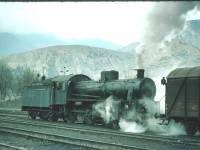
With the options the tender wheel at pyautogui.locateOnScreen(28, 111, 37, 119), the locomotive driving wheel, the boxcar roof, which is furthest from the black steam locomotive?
the locomotive driving wheel

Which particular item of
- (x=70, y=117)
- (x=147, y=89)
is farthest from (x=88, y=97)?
(x=147, y=89)

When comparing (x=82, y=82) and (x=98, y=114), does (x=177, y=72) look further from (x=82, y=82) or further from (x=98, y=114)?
(x=82, y=82)

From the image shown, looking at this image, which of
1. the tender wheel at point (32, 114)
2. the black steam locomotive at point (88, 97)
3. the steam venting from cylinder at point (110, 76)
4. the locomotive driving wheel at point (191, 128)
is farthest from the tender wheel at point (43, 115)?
the locomotive driving wheel at point (191, 128)

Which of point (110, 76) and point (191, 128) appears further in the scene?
point (110, 76)

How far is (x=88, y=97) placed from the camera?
22219 mm

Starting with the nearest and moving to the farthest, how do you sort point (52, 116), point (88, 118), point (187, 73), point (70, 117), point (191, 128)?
point (191, 128) → point (187, 73) → point (88, 118) → point (70, 117) → point (52, 116)

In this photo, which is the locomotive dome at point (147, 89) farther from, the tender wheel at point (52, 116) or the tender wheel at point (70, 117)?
the tender wheel at point (52, 116)

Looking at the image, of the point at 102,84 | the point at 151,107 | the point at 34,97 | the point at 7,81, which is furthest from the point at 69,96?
the point at 7,81

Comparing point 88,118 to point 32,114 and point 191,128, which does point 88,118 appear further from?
point 32,114

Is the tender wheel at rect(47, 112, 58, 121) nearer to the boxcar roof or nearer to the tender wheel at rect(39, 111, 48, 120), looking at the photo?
the tender wheel at rect(39, 111, 48, 120)

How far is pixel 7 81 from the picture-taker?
91.6 metres

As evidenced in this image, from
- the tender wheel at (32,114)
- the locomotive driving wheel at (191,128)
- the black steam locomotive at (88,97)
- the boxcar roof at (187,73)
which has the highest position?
the boxcar roof at (187,73)

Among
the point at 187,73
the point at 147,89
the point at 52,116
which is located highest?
the point at 187,73

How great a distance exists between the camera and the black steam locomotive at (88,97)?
62.1 ft
